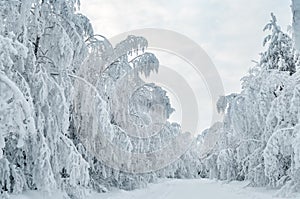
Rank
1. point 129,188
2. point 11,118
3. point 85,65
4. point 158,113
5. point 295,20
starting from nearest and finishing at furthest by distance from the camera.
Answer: point 295,20, point 11,118, point 85,65, point 129,188, point 158,113

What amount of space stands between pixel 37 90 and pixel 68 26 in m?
3.47

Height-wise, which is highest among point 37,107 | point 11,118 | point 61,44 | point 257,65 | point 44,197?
A: point 257,65

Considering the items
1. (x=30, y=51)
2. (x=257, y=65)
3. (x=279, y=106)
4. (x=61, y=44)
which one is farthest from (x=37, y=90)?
(x=257, y=65)

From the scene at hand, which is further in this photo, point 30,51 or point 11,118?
point 30,51

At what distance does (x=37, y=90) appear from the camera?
1038 centimetres

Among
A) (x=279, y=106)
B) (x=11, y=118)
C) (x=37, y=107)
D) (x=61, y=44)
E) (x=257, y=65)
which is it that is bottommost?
(x=11, y=118)

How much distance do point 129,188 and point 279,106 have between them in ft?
26.0

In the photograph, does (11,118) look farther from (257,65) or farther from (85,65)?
(257,65)

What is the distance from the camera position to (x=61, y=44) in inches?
459

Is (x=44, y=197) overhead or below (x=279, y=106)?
below

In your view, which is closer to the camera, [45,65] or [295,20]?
[295,20]

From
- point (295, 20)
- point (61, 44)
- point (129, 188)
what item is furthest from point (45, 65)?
point (295, 20)

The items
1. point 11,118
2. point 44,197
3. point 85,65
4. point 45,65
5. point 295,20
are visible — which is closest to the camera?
point 295,20

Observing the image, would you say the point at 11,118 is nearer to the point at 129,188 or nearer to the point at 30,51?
the point at 30,51
